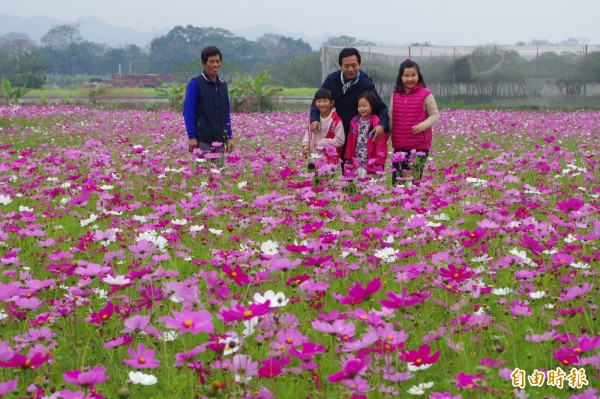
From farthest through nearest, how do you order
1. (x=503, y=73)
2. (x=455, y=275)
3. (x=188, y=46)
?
(x=188, y=46)
(x=503, y=73)
(x=455, y=275)

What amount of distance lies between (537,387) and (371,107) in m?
3.62

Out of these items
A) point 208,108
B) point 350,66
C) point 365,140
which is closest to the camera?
point 350,66

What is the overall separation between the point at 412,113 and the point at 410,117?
0.11 ft

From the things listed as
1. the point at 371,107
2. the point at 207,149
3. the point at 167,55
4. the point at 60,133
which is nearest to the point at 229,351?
the point at 371,107

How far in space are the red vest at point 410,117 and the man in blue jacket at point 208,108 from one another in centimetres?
150

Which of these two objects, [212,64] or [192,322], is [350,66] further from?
[192,322]

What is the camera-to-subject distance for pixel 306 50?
349 ft

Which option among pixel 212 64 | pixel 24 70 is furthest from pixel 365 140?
pixel 24 70

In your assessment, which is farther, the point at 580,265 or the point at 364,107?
the point at 364,107

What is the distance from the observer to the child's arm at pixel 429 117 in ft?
17.2

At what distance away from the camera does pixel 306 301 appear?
9.14 feet

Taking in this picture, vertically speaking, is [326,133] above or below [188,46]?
below

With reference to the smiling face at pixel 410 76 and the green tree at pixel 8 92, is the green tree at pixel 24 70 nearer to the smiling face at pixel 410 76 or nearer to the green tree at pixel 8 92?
the green tree at pixel 8 92

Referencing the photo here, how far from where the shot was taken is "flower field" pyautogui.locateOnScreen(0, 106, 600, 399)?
1796 mm
